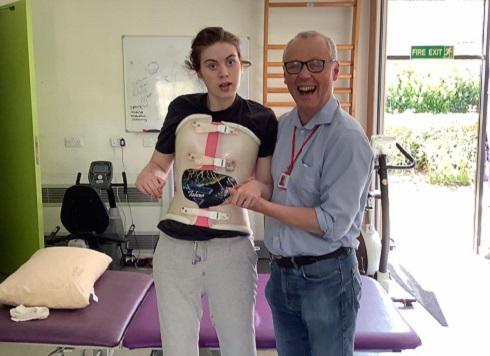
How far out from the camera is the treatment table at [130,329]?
1837 mm

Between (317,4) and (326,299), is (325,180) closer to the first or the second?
(326,299)

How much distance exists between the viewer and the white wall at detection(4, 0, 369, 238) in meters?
4.21

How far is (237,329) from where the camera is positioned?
57.6 inches

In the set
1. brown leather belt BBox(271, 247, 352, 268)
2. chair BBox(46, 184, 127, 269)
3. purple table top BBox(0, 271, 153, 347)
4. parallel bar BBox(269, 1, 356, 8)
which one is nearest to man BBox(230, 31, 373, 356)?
brown leather belt BBox(271, 247, 352, 268)

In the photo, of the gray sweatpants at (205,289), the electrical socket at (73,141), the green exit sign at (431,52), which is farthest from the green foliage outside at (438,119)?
the gray sweatpants at (205,289)

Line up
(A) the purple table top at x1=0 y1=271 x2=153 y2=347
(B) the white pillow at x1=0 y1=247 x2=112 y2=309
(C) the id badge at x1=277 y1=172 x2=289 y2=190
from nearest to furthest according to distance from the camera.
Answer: (C) the id badge at x1=277 y1=172 x2=289 y2=190, (A) the purple table top at x1=0 y1=271 x2=153 y2=347, (B) the white pillow at x1=0 y1=247 x2=112 y2=309

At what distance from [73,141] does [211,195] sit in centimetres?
334

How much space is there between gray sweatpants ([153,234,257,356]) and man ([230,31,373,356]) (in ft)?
0.44

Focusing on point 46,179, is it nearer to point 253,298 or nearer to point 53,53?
point 53,53

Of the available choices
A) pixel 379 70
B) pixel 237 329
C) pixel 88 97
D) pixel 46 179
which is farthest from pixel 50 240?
pixel 379 70

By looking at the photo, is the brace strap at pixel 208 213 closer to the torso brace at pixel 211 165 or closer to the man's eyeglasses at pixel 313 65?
the torso brace at pixel 211 165

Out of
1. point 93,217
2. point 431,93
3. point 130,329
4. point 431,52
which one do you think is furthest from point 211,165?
point 431,93

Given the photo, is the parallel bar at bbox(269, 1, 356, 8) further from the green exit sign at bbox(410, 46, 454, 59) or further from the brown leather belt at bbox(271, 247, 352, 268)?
the brown leather belt at bbox(271, 247, 352, 268)

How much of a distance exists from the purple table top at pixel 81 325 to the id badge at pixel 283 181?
3.34 ft
